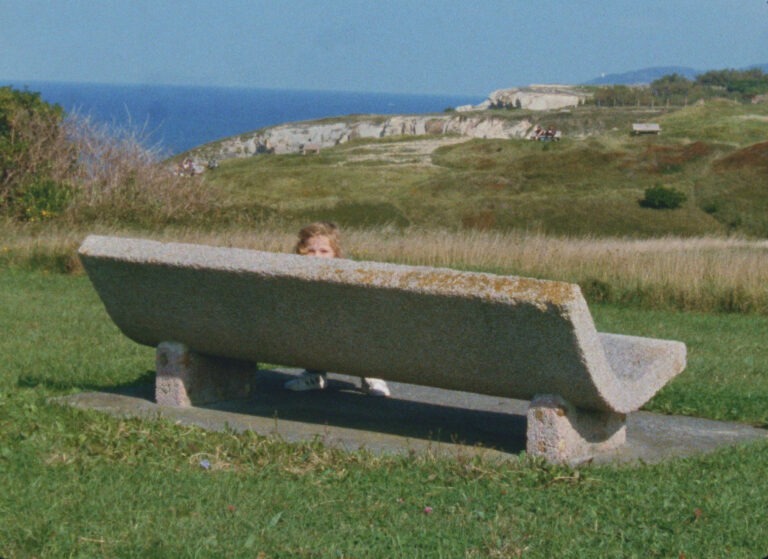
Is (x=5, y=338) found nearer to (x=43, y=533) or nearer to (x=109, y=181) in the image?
(x=43, y=533)

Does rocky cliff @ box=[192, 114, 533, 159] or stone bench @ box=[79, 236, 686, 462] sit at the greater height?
stone bench @ box=[79, 236, 686, 462]

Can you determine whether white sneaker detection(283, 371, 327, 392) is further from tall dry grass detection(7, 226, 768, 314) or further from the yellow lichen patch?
tall dry grass detection(7, 226, 768, 314)

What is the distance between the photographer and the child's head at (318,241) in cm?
779

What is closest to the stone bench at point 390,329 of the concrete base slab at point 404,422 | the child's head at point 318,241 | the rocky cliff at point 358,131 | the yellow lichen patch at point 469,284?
the yellow lichen patch at point 469,284

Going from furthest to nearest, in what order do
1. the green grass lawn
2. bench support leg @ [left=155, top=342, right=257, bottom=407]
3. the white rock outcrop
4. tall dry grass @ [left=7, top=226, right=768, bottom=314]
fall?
1. the white rock outcrop
2. tall dry grass @ [left=7, top=226, right=768, bottom=314]
3. bench support leg @ [left=155, top=342, right=257, bottom=407]
4. the green grass lawn

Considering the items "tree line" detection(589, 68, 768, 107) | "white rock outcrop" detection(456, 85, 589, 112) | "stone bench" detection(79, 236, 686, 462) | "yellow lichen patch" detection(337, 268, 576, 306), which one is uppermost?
"yellow lichen patch" detection(337, 268, 576, 306)

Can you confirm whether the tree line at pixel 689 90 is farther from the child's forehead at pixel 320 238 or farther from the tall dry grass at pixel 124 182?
the child's forehead at pixel 320 238

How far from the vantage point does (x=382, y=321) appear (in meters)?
5.77

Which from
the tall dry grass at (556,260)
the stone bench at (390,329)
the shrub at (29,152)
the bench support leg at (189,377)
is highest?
the stone bench at (390,329)

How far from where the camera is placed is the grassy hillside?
4738cm

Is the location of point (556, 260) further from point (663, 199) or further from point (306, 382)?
point (663, 199)

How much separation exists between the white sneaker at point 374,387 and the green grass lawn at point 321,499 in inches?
64.8

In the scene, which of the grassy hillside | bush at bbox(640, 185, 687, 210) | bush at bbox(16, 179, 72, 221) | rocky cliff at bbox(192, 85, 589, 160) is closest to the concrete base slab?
bush at bbox(16, 179, 72, 221)

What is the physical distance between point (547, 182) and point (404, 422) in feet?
170
